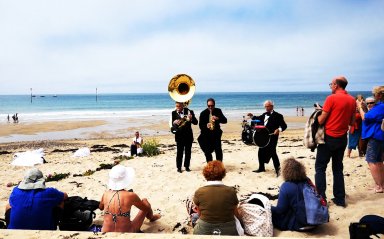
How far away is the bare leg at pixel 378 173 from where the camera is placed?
5625 millimetres

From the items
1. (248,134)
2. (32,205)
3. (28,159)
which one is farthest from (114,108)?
(32,205)

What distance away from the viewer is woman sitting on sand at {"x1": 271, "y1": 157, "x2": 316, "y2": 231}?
13.9 ft

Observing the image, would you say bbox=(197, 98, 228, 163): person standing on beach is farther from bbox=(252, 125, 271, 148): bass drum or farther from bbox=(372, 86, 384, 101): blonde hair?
bbox=(372, 86, 384, 101): blonde hair

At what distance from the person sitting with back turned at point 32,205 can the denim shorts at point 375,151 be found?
5072mm

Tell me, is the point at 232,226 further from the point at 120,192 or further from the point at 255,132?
the point at 255,132

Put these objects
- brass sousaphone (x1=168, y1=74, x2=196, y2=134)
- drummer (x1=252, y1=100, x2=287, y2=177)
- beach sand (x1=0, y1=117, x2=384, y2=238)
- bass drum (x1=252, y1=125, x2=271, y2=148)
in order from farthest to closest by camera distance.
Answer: brass sousaphone (x1=168, y1=74, x2=196, y2=134) < drummer (x1=252, y1=100, x2=287, y2=177) < bass drum (x1=252, y1=125, x2=271, y2=148) < beach sand (x1=0, y1=117, x2=384, y2=238)

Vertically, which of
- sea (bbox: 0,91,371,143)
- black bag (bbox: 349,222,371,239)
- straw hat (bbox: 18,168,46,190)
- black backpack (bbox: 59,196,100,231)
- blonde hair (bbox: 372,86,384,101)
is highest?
blonde hair (bbox: 372,86,384,101)

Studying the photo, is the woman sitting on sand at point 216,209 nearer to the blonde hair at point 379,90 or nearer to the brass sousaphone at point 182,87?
the blonde hair at point 379,90

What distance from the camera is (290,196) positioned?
4227mm

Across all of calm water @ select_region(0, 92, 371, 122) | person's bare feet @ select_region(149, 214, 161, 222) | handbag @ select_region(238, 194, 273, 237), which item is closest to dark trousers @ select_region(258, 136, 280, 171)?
handbag @ select_region(238, 194, 273, 237)

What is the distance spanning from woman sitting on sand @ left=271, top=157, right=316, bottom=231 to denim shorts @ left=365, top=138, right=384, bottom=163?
6.58 feet

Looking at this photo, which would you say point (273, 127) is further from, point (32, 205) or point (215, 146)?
point (32, 205)

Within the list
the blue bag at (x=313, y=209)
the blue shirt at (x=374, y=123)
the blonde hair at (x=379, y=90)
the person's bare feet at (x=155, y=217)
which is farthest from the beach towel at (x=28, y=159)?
the blonde hair at (x=379, y=90)

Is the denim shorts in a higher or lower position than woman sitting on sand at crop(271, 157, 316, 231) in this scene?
higher
